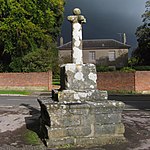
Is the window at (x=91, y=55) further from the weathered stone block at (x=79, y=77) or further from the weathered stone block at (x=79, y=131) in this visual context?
the weathered stone block at (x=79, y=131)

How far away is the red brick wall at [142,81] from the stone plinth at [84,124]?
20.9 meters

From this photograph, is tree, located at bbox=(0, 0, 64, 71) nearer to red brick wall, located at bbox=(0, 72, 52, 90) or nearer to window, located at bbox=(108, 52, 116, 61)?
red brick wall, located at bbox=(0, 72, 52, 90)

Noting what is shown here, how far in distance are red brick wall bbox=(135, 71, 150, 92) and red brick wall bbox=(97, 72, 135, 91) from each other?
1.22ft

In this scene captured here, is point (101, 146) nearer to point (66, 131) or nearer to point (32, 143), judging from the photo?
point (66, 131)

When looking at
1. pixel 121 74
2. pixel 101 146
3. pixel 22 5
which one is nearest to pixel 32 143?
pixel 101 146

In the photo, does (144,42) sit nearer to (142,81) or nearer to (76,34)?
(142,81)

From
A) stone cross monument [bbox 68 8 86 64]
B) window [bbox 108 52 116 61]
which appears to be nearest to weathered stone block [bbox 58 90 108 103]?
stone cross monument [bbox 68 8 86 64]

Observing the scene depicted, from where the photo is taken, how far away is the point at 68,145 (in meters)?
6.80

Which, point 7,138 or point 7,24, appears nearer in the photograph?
point 7,138

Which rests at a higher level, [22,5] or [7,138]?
[22,5]

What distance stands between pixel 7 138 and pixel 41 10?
101 ft

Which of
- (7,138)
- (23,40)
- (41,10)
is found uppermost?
(41,10)

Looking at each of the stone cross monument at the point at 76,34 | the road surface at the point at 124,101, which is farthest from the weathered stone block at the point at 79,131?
the road surface at the point at 124,101

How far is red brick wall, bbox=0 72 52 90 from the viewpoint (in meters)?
31.8
